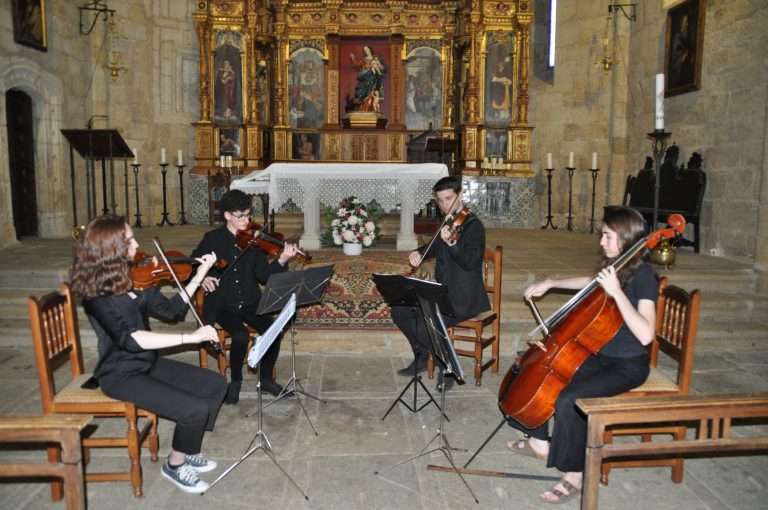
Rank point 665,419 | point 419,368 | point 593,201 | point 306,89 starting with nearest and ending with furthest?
point 665,419 → point 419,368 → point 593,201 → point 306,89

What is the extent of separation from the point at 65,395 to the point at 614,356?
9.43ft

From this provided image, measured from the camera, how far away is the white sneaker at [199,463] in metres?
3.44

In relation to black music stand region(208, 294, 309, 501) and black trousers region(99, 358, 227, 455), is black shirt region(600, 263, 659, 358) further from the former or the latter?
black trousers region(99, 358, 227, 455)

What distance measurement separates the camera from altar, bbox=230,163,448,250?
26.1 feet

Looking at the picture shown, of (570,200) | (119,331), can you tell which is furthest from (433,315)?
(570,200)

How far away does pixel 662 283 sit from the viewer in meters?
3.61

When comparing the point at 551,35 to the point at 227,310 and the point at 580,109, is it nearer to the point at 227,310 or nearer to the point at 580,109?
the point at 580,109

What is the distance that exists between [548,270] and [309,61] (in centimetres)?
766

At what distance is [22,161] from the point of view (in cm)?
966

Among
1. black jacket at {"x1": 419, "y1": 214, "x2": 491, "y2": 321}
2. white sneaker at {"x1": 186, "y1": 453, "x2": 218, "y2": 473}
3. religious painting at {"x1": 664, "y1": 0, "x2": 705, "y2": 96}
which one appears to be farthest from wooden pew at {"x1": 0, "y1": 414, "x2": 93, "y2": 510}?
religious painting at {"x1": 664, "y1": 0, "x2": 705, "y2": 96}

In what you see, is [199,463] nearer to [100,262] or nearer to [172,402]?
[172,402]

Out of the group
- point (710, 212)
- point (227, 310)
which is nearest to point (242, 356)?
point (227, 310)

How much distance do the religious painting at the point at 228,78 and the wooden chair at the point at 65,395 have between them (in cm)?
938

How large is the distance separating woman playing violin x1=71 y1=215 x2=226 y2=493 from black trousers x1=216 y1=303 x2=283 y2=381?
1.13 metres
